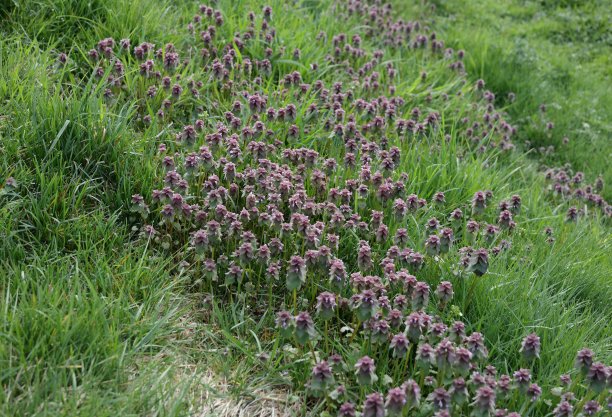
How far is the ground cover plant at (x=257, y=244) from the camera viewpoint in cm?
303

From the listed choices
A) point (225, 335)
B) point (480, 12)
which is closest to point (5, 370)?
point (225, 335)

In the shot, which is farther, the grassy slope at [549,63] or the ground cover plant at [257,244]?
the grassy slope at [549,63]

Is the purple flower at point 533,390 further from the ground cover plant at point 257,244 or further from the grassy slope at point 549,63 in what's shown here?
the grassy slope at point 549,63

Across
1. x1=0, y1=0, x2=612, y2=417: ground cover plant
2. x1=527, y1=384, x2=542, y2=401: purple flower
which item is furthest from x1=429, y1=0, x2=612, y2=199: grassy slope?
x1=527, y1=384, x2=542, y2=401: purple flower

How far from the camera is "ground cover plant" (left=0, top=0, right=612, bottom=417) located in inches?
119

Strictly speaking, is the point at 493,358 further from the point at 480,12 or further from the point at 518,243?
the point at 480,12

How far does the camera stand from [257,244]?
384 cm

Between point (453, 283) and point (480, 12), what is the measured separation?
5.71 meters

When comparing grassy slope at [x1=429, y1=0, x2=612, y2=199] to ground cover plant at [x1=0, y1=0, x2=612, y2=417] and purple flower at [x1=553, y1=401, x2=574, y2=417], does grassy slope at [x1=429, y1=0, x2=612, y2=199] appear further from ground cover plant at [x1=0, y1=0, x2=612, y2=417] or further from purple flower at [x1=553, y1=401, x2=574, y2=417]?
purple flower at [x1=553, y1=401, x2=574, y2=417]

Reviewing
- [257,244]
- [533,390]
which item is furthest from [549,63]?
[533,390]

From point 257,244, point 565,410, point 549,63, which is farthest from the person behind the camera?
point 549,63

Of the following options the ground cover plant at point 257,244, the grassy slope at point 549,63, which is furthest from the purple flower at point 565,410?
the grassy slope at point 549,63

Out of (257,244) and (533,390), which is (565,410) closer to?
(533,390)

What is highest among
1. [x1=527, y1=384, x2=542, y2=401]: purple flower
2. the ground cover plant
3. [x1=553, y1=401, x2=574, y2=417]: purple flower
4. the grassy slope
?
the grassy slope
